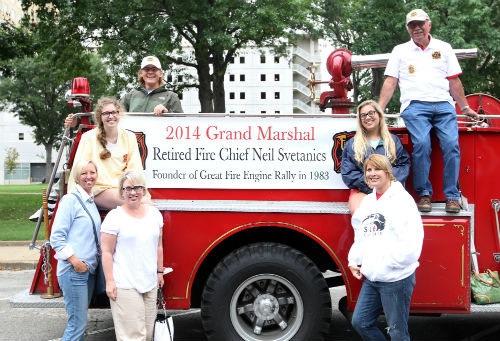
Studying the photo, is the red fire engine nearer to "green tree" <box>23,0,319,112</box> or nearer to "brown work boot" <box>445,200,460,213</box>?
"brown work boot" <box>445,200,460,213</box>

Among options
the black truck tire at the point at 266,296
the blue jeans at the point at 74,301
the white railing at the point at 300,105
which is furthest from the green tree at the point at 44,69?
the white railing at the point at 300,105

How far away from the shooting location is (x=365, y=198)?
3.94 m

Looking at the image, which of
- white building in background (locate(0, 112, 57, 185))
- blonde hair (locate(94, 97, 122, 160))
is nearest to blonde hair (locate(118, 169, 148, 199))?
blonde hair (locate(94, 97, 122, 160))

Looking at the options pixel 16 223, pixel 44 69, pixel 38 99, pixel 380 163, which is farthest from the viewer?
pixel 38 99

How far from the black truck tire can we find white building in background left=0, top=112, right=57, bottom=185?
257 ft

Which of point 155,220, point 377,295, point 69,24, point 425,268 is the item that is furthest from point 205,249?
point 69,24

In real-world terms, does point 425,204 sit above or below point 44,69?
below

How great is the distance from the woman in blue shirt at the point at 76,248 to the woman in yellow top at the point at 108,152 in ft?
0.71

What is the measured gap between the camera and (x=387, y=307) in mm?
3711

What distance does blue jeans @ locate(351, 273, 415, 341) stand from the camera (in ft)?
12.1

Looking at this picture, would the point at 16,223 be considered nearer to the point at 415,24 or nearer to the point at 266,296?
the point at 266,296

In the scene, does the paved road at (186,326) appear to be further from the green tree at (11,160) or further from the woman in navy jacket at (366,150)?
the green tree at (11,160)

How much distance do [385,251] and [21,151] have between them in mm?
84201

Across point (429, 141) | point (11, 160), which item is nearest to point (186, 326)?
point (429, 141)
